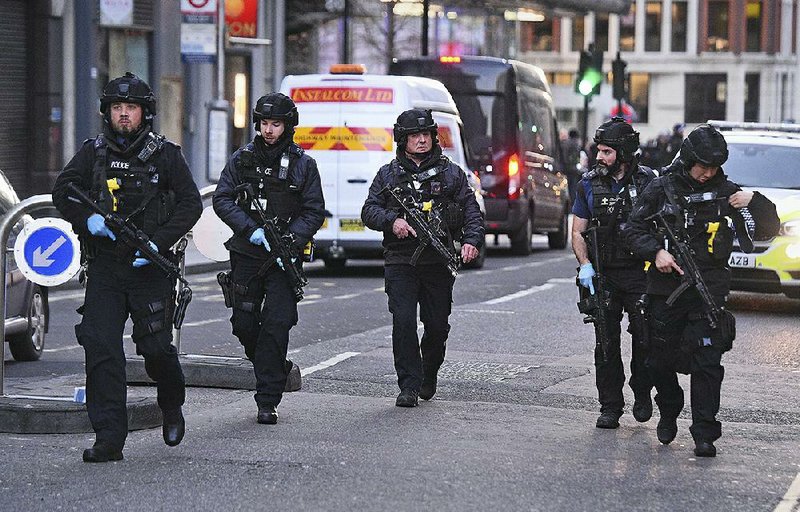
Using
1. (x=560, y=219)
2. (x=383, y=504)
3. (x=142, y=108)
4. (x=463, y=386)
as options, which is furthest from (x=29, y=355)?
(x=560, y=219)

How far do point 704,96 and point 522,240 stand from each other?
64.9m

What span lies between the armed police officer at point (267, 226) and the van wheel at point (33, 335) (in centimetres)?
319

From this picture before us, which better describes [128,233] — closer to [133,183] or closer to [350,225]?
[133,183]

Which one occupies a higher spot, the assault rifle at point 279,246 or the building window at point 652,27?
the building window at point 652,27

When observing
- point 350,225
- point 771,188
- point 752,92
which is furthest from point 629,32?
point 771,188

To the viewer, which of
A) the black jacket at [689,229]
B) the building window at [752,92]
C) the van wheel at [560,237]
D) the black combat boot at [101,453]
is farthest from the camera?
the building window at [752,92]

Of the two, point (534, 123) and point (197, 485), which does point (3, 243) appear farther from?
point (534, 123)

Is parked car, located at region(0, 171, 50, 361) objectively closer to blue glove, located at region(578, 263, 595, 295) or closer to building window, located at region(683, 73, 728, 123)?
blue glove, located at region(578, 263, 595, 295)

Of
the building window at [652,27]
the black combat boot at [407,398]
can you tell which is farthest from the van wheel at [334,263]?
the building window at [652,27]

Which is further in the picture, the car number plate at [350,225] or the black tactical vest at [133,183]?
the car number plate at [350,225]

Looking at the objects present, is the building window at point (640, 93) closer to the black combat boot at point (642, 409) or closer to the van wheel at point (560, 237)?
the van wheel at point (560, 237)

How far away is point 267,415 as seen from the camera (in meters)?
9.42

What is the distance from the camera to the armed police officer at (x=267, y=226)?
954 centimetres

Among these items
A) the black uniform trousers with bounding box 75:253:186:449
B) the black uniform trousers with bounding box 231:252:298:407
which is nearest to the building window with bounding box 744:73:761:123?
the black uniform trousers with bounding box 231:252:298:407
